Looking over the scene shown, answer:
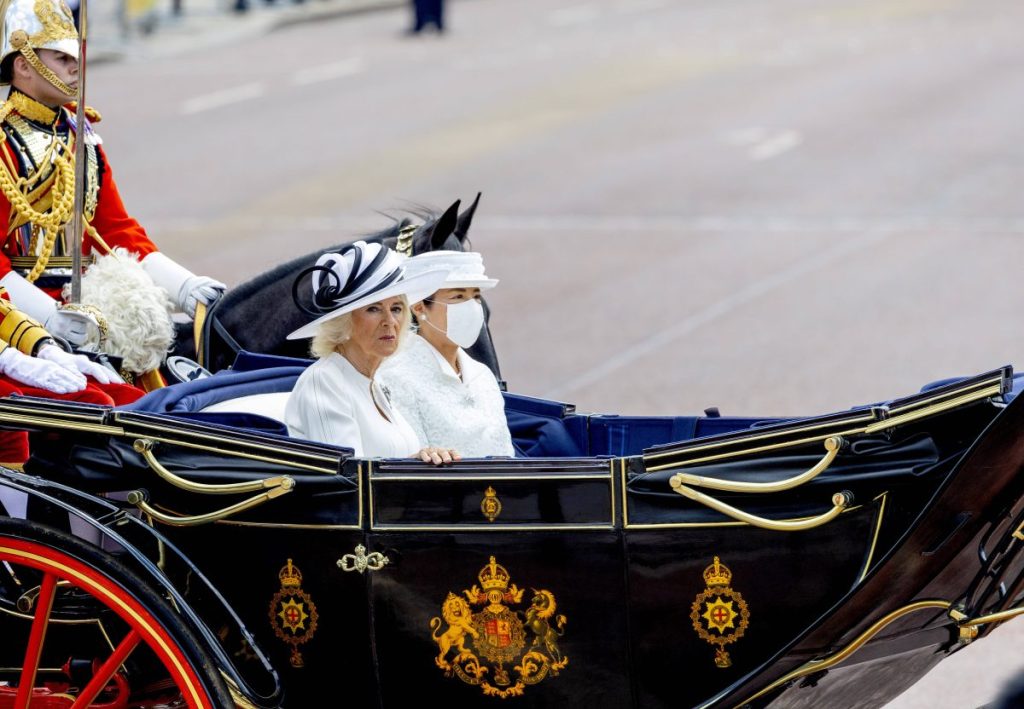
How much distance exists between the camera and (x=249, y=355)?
5.20 meters

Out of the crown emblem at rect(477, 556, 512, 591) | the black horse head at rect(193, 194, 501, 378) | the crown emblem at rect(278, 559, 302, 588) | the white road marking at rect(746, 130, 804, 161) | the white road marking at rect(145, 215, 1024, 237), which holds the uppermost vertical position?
the white road marking at rect(746, 130, 804, 161)

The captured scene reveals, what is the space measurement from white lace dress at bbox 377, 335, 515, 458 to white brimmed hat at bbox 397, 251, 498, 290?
0.22 meters

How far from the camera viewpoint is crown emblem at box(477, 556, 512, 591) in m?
4.11

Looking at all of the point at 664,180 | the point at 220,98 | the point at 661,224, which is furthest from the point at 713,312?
the point at 220,98

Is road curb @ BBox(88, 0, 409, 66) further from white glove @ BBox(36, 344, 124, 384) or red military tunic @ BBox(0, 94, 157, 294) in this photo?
white glove @ BBox(36, 344, 124, 384)

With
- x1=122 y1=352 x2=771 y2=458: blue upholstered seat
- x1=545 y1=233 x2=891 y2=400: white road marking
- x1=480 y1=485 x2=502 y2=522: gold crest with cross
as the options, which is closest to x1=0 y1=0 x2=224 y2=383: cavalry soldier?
x1=122 y1=352 x2=771 y2=458: blue upholstered seat

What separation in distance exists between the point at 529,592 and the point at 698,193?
10.0 meters

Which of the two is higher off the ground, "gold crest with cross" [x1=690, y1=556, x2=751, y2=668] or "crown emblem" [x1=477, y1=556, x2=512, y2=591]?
"crown emblem" [x1=477, y1=556, x2=512, y2=591]

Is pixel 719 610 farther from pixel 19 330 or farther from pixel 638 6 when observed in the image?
pixel 638 6

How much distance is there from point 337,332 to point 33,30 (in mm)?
1333

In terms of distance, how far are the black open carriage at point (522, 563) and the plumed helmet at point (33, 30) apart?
1239mm

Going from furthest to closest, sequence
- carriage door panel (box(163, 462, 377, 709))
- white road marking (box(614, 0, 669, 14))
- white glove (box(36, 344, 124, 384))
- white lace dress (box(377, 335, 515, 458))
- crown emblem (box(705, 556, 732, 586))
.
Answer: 1. white road marking (box(614, 0, 669, 14))
2. white lace dress (box(377, 335, 515, 458))
3. white glove (box(36, 344, 124, 384))
4. carriage door panel (box(163, 462, 377, 709))
5. crown emblem (box(705, 556, 732, 586))

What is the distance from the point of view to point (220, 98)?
1827 cm

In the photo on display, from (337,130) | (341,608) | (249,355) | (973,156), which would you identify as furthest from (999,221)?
(341,608)
